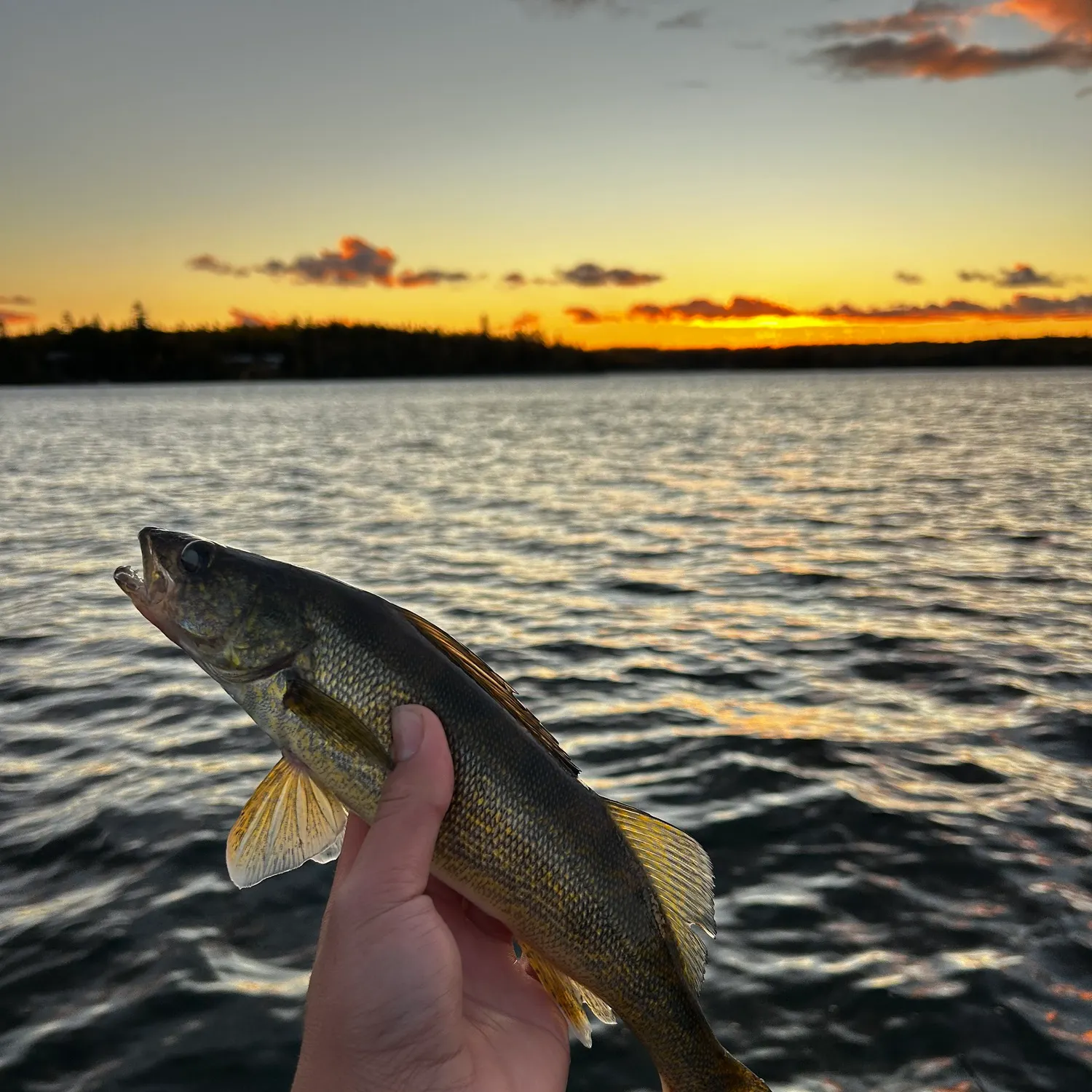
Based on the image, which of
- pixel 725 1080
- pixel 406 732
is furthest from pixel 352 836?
pixel 725 1080

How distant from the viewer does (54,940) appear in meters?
6.86

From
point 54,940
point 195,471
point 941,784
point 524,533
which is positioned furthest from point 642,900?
point 195,471

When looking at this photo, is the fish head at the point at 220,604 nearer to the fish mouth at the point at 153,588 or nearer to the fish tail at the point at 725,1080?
the fish mouth at the point at 153,588

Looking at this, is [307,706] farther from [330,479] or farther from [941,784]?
[330,479]

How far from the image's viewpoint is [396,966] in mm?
2848

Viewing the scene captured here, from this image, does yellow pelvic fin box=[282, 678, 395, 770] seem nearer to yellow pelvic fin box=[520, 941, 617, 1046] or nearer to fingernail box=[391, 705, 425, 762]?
fingernail box=[391, 705, 425, 762]

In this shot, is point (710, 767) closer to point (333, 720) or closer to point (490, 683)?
point (490, 683)

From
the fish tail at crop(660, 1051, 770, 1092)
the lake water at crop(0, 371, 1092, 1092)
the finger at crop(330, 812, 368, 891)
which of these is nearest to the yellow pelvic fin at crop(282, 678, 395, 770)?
the finger at crop(330, 812, 368, 891)

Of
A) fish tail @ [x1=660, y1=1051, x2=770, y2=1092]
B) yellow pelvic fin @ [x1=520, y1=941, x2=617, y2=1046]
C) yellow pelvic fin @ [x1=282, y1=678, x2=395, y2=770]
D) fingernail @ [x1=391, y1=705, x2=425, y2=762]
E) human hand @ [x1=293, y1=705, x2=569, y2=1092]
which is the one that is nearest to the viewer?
human hand @ [x1=293, y1=705, x2=569, y2=1092]

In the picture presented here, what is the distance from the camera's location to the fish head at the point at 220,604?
336cm

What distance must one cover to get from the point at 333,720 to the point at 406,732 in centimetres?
33

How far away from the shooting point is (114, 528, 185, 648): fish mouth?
3.52 metres

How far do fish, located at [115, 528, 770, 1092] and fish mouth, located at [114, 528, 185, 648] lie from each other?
1 centimetres

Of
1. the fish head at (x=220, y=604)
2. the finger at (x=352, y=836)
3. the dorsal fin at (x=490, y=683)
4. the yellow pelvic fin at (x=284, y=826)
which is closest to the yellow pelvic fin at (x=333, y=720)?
the fish head at (x=220, y=604)
